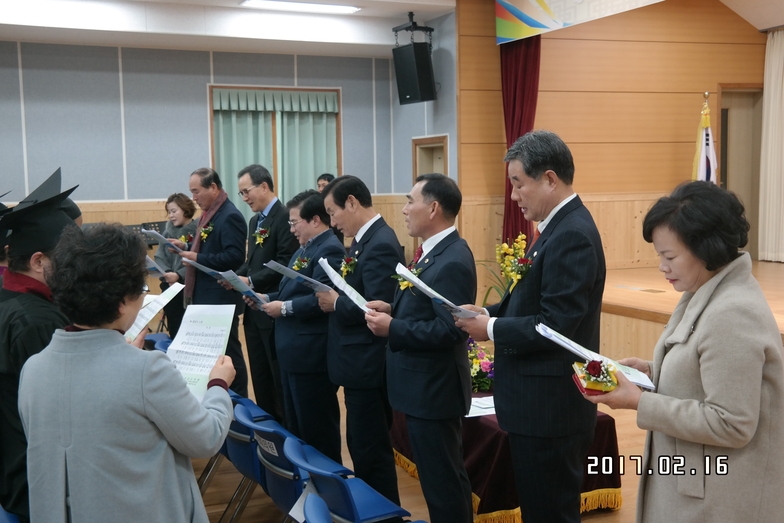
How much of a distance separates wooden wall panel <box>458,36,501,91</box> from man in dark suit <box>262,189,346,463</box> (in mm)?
4793

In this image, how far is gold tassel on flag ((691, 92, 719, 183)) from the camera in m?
8.97

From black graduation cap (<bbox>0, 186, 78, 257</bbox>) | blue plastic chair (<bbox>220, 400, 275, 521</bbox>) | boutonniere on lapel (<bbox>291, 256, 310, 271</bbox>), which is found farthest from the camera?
boutonniere on lapel (<bbox>291, 256, 310, 271</bbox>)

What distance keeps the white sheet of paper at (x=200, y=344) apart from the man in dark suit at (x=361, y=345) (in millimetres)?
1112

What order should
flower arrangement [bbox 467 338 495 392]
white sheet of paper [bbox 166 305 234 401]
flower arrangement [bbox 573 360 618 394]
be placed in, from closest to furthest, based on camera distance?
1. flower arrangement [bbox 573 360 618 394]
2. white sheet of paper [bbox 166 305 234 401]
3. flower arrangement [bbox 467 338 495 392]

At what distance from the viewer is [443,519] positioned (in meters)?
2.58

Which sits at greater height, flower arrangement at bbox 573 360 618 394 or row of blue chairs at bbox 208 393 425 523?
flower arrangement at bbox 573 360 618 394

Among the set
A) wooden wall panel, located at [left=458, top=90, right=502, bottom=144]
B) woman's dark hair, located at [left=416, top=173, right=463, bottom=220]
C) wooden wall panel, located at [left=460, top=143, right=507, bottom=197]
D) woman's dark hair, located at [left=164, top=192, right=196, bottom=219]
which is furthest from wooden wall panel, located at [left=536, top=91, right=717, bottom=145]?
woman's dark hair, located at [left=416, top=173, right=463, bottom=220]

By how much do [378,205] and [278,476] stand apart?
282 inches

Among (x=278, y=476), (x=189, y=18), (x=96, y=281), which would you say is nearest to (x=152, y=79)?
(x=189, y=18)

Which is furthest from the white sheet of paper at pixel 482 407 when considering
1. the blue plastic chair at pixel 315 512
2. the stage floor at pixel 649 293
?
the stage floor at pixel 649 293

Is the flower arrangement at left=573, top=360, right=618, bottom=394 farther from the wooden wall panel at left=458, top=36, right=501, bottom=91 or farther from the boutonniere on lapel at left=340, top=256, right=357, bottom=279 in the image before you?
the wooden wall panel at left=458, top=36, right=501, bottom=91

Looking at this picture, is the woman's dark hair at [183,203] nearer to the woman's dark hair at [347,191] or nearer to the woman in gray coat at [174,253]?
the woman in gray coat at [174,253]

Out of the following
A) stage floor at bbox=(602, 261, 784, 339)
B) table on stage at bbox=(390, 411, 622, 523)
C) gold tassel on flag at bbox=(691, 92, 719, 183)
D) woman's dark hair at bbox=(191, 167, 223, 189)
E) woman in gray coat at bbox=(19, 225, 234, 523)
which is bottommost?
table on stage at bbox=(390, 411, 622, 523)

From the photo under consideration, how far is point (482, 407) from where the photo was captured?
3518 mm
